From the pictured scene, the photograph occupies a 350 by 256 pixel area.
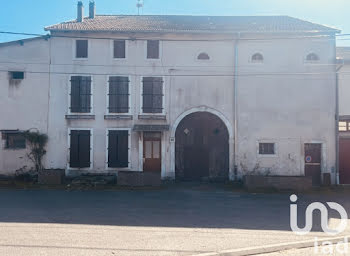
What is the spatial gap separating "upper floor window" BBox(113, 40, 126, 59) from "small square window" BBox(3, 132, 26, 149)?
6389 mm

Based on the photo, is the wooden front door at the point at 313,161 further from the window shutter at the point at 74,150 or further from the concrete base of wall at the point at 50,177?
the concrete base of wall at the point at 50,177

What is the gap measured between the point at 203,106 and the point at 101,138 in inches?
216

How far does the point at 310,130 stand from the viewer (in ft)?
48.9

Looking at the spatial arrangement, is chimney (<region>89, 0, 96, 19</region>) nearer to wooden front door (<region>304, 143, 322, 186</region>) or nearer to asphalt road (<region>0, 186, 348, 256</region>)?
asphalt road (<region>0, 186, 348, 256</region>)

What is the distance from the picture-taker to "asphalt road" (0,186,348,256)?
5.48 metres

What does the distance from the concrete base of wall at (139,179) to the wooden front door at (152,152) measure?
1.85 metres

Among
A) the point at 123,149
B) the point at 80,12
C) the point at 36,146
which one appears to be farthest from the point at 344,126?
the point at 36,146

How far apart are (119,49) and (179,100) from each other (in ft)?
13.6

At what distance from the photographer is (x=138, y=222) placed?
7.29 meters

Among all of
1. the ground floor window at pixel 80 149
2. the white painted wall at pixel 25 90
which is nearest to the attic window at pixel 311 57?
the ground floor window at pixel 80 149

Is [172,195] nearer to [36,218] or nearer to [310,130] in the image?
[36,218]

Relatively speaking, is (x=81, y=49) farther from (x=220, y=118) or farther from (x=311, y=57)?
(x=311, y=57)

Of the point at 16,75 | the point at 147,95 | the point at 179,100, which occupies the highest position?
the point at 16,75

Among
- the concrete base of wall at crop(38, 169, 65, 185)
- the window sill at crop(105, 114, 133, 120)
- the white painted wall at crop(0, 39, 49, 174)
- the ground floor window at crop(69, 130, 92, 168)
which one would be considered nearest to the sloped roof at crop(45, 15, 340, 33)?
the white painted wall at crop(0, 39, 49, 174)
